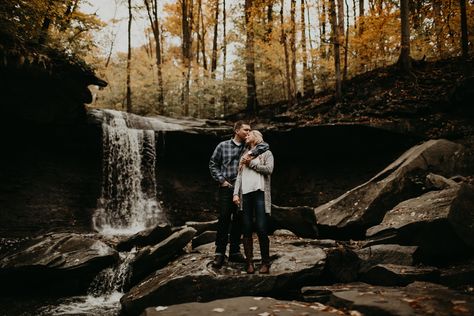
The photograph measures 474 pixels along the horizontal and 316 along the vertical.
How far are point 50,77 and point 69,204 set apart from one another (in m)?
4.80

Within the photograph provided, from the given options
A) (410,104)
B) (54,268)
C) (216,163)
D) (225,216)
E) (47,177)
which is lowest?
(54,268)

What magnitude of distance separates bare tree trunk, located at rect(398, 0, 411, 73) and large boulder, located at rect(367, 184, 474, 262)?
921 cm

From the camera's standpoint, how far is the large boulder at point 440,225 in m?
5.45

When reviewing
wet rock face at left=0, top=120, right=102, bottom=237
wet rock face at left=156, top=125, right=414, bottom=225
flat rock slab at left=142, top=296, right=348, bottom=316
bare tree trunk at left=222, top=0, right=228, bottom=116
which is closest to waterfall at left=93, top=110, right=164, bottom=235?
wet rock face at left=0, top=120, right=102, bottom=237

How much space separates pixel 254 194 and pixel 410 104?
9999mm

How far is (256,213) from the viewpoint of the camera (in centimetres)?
504

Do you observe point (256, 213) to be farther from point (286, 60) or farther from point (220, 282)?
point (286, 60)

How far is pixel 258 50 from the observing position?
18734mm

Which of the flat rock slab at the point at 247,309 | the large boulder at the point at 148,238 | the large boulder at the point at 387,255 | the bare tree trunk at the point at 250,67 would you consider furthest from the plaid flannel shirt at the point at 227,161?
the bare tree trunk at the point at 250,67

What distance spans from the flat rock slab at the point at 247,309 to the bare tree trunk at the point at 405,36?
40.4 feet

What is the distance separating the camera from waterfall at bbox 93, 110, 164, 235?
548 inches

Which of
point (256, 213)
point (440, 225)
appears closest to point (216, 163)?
point (256, 213)

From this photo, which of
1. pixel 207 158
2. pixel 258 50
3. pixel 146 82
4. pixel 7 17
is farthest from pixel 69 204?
pixel 258 50

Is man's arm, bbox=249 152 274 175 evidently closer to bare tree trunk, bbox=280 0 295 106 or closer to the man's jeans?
the man's jeans
